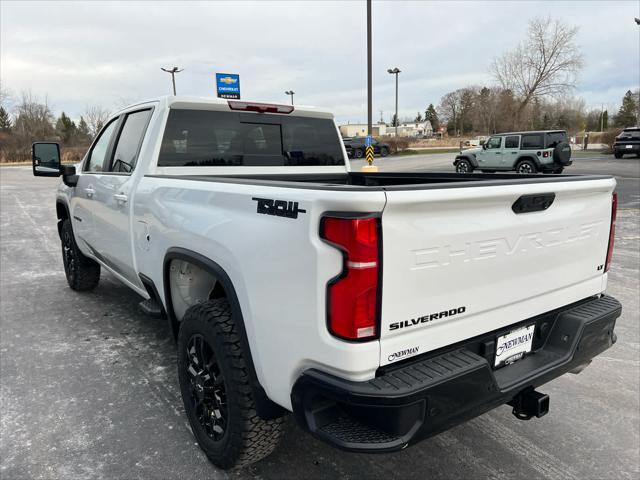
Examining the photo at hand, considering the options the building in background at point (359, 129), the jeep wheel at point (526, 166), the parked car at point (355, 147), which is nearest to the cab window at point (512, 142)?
the jeep wheel at point (526, 166)

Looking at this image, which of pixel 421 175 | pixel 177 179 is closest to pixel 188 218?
pixel 177 179

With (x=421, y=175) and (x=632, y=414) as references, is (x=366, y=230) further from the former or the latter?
(x=632, y=414)

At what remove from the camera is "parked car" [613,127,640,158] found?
28172 millimetres

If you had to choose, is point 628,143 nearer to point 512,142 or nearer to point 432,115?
point 512,142

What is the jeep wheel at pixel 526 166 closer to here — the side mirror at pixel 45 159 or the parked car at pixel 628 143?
the parked car at pixel 628 143

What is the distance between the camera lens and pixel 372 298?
1.70m

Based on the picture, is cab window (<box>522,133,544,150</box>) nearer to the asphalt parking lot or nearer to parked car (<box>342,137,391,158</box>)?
parked car (<box>342,137,391,158</box>)

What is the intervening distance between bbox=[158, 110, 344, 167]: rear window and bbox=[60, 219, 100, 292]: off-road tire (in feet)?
7.75

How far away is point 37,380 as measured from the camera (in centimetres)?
343

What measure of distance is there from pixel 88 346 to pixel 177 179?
2.02 m

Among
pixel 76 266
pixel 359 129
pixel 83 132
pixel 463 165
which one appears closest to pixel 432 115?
pixel 359 129

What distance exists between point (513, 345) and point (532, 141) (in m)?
19.5

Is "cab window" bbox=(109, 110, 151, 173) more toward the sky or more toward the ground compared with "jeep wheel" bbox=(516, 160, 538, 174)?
more toward the sky

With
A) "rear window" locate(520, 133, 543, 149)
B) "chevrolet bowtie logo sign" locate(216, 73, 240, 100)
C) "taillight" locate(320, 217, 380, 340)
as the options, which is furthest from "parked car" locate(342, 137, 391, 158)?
"taillight" locate(320, 217, 380, 340)
